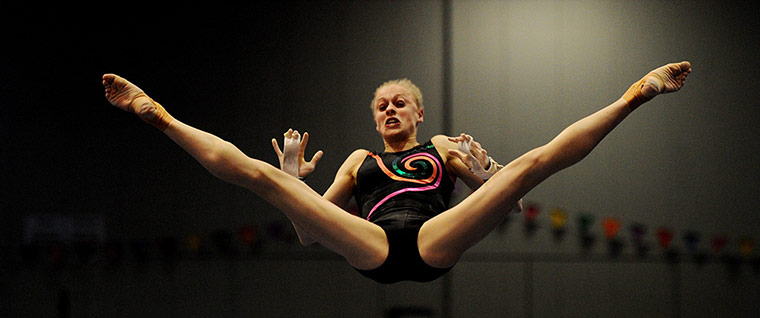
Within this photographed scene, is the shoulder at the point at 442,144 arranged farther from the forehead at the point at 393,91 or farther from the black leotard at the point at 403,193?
the forehead at the point at 393,91

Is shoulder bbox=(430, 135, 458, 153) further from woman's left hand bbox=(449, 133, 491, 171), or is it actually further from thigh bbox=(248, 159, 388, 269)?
thigh bbox=(248, 159, 388, 269)

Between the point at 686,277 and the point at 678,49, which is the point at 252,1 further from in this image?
the point at 686,277

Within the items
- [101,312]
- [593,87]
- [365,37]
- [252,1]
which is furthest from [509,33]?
[101,312]

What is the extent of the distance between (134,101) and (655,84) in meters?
1.68

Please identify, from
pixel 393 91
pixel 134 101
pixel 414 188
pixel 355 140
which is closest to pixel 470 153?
pixel 414 188

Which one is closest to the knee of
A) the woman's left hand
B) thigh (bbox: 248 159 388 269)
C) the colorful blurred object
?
thigh (bbox: 248 159 388 269)

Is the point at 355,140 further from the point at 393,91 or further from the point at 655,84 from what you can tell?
the point at 655,84

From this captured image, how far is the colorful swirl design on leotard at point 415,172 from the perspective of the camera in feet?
8.27

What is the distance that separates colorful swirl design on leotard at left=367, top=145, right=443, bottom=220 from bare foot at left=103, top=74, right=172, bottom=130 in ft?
2.89

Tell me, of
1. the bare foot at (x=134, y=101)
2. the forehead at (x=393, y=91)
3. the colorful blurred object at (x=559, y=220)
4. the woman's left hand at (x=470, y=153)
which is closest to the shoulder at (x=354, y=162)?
the forehead at (x=393, y=91)

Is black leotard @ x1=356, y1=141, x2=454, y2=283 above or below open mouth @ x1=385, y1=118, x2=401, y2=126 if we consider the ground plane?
below

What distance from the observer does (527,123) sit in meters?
4.53

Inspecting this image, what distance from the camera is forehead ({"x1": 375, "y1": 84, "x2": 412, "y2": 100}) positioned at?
9.04ft

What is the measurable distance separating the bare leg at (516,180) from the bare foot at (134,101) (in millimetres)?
927
